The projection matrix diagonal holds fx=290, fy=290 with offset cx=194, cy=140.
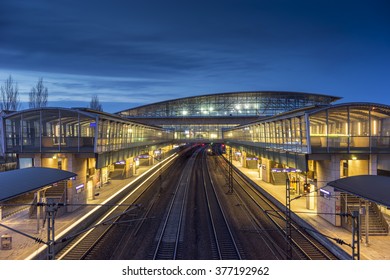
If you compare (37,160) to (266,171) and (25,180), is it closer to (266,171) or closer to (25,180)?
(25,180)

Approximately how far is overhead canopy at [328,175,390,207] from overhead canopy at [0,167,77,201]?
1595 cm

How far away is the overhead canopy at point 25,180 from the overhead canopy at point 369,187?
15.9m

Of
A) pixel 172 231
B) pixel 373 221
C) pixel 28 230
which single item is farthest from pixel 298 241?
pixel 28 230

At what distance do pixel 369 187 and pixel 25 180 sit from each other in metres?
18.1

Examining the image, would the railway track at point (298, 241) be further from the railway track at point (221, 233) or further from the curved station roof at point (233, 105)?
the curved station roof at point (233, 105)

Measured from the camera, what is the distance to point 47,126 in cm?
2405

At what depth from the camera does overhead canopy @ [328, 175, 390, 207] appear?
514 inches

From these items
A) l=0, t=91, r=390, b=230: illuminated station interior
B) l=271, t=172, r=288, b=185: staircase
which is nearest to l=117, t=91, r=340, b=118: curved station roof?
l=271, t=172, r=288, b=185: staircase

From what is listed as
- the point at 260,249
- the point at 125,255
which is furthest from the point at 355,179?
the point at 125,255

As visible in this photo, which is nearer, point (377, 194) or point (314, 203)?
point (377, 194)

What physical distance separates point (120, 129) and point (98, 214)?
10237mm
